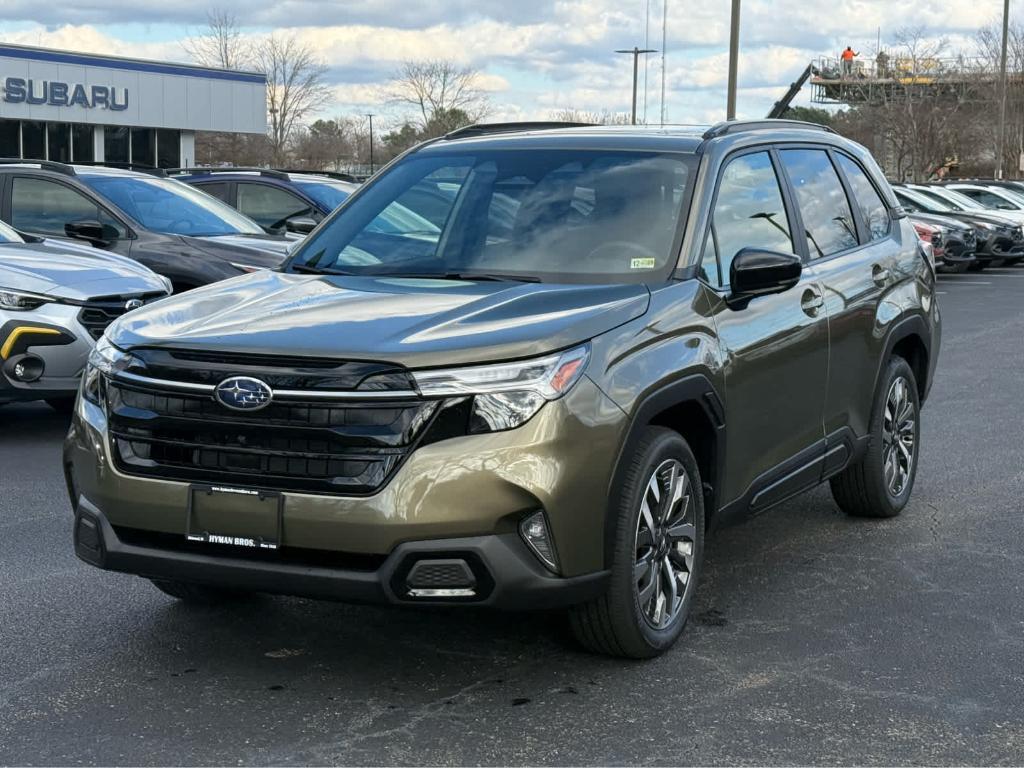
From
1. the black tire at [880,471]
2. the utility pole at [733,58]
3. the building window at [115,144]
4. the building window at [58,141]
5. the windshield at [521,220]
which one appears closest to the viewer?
the windshield at [521,220]

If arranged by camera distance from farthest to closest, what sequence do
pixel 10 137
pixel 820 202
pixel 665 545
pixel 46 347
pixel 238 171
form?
pixel 10 137 → pixel 238 171 → pixel 46 347 → pixel 820 202 → pixel 665 545

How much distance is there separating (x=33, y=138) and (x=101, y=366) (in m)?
46.0

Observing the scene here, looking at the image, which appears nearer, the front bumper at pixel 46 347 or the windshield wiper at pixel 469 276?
the windshield wiper at pixel 469 276

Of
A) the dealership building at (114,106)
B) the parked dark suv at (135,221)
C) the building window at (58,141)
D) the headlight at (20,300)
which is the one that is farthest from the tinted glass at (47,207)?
the building window at (58,141)

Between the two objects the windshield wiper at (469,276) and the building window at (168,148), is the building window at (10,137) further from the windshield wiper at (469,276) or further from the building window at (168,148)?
the windshield wiper at (469,276)

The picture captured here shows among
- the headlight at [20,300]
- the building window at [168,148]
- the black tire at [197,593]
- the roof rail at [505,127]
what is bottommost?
the black tire at [197,593]

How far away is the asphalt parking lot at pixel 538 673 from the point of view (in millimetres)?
4016

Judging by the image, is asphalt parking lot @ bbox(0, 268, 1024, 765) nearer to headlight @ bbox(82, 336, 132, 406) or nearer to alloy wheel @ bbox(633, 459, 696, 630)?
alloy wheel @ bbox(633, 459, 696, 630)

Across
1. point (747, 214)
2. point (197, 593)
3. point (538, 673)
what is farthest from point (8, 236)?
point (538, 673)

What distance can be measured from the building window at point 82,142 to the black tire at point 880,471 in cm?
4585

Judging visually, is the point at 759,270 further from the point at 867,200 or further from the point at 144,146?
the point at 144,146

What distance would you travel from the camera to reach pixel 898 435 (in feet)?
22.4

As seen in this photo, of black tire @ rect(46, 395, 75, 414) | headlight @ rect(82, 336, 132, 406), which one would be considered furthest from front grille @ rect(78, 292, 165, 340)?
headlight @ rect(82, 336, 132, 406)

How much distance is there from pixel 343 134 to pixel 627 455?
90222mm
